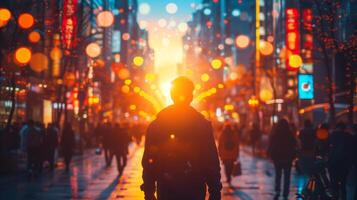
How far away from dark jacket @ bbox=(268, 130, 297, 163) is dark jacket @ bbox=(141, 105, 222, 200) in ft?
33.1

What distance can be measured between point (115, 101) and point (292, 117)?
92.7 ft

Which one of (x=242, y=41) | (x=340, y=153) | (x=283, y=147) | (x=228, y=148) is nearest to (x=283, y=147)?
(x=283, y=147)

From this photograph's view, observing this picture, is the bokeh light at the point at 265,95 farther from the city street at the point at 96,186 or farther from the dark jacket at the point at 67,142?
the city street at the point at 96,186

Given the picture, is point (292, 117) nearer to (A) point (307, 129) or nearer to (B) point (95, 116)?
(B) point (95, 116)

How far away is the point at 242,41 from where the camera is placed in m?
150

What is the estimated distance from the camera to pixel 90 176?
25.2 metres

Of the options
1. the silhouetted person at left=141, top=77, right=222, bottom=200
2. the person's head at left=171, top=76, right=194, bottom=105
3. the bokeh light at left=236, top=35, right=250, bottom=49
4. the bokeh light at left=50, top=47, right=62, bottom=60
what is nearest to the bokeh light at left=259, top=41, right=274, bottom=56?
the bokeh light at left=236, top=35, right=250, bottom=49

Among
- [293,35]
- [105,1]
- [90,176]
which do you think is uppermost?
[105,1]

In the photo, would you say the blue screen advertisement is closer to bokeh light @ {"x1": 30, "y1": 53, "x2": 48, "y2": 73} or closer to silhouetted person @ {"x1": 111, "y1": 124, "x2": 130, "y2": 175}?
bokeh light @ {"x1": 30, "y1": 53, "x2": 48, "y2": 73}

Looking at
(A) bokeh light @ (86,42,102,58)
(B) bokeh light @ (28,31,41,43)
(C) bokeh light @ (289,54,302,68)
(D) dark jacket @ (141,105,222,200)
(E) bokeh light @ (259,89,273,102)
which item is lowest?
(D) dark jacket @ (141,105,222,200)

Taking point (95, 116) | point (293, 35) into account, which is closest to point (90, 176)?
point (293, 35)

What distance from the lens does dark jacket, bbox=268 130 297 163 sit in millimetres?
16672

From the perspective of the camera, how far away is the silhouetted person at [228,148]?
2200 cm

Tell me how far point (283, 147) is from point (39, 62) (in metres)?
38.9
